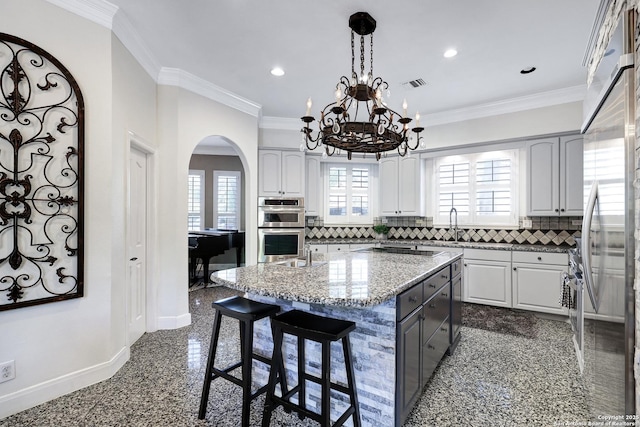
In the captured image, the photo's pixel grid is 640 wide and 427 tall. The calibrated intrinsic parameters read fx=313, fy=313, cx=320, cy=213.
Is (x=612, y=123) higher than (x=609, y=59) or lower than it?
lower

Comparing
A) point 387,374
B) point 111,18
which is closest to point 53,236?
point 111,18

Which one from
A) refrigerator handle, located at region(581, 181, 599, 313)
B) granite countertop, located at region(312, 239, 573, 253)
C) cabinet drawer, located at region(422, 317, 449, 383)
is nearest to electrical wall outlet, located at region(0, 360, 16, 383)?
cabinet drawer, located at region(422, 317, 449, 383)

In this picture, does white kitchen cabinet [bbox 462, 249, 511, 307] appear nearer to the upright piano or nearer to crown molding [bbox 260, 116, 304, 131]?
crown molding [bbox 260, 116, 304, 131]

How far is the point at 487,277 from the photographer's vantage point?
4.18 meters

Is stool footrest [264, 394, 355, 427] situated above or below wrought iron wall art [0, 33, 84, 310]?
below

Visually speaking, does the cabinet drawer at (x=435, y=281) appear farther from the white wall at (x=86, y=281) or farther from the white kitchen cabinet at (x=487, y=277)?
the white wall at (x=86, y=281)

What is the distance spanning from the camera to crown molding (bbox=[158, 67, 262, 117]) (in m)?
3.40

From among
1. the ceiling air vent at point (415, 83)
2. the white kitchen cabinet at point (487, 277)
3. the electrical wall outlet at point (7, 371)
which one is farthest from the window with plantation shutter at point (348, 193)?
the electrical wall outlet at point (7, 371)

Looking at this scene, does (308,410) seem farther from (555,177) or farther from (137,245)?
(555,177)

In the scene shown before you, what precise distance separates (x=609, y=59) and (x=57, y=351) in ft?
12.0

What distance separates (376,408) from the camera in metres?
1.74

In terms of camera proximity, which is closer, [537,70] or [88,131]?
[88,131]

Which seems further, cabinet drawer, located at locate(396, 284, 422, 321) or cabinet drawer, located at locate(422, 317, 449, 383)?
cabinet drawer, located at locate(422, 317, 449, 383)

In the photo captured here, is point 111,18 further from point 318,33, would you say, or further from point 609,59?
point 609,59
